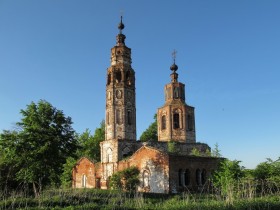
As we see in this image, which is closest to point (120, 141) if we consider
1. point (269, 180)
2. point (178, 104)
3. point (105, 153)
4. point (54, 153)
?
point (105, 153)

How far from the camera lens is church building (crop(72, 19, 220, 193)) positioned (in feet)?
91.7

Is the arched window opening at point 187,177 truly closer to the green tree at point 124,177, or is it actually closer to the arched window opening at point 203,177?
the arched window opening at point 203,177

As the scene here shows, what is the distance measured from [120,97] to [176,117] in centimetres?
694

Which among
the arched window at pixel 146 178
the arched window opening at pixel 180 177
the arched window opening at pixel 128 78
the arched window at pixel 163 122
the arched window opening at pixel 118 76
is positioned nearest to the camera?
the arched window opening at pixel 180 177

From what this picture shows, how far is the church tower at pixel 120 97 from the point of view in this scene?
34500mm

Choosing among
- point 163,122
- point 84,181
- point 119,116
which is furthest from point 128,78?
point 84,181

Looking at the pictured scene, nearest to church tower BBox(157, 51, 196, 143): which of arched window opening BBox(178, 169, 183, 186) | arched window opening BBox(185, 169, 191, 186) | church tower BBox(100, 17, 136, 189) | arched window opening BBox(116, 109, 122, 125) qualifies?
church tower BBox(100, 17, 136, 189)

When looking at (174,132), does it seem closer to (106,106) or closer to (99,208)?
(106,106)

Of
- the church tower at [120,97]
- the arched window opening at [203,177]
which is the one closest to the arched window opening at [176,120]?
the church tower at [120,97]

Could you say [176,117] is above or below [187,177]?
above

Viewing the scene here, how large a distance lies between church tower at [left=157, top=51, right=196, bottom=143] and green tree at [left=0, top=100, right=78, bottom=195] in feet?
49.6

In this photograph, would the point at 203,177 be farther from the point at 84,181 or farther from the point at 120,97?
the point at 84,181

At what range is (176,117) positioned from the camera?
123 ft

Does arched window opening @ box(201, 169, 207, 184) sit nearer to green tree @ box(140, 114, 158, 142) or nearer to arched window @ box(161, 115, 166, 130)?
arched window @ box(161, 115, 166, 130)
